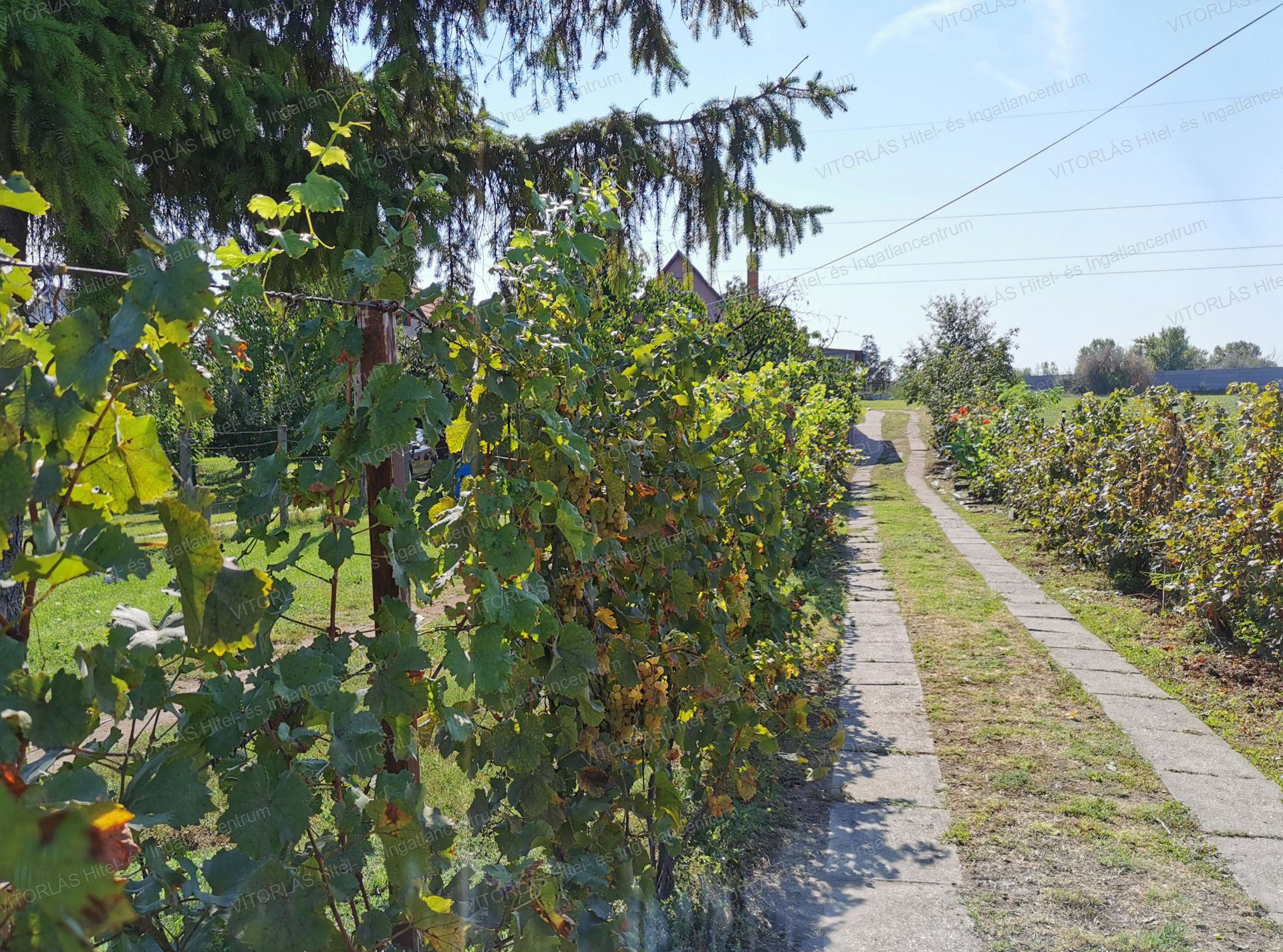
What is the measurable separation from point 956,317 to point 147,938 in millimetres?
32749

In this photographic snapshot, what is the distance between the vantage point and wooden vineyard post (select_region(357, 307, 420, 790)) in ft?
5.37

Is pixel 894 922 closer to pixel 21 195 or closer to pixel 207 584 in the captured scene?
pixel 207 584

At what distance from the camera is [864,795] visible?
12.6ft

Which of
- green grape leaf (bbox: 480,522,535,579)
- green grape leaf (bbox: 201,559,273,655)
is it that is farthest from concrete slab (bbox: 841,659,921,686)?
green grape leaf (bbox: 201,559,273,655)

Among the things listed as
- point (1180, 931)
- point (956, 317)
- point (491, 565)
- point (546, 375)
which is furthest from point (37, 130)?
point (956, 317)

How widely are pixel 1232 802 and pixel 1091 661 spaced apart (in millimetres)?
2081

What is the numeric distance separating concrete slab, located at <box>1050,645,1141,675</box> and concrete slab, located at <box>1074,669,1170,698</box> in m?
0.06

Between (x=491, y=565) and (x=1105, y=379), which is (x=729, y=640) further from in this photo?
(x=1105, y=379)

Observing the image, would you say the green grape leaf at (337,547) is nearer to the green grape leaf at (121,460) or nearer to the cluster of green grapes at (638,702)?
the green grape leaf at (121,460)

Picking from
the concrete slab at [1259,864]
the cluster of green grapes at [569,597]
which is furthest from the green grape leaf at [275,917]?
the concrete slab at [1259,864]

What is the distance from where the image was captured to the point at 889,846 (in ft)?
11.2

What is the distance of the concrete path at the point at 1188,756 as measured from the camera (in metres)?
3.28

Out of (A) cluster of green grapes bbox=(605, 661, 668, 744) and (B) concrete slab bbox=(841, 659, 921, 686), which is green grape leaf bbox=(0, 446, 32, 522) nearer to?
(A) cluster of green grapes bbox=(605, 661, 668, 744)

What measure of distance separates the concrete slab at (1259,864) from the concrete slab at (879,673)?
206 centimetres
